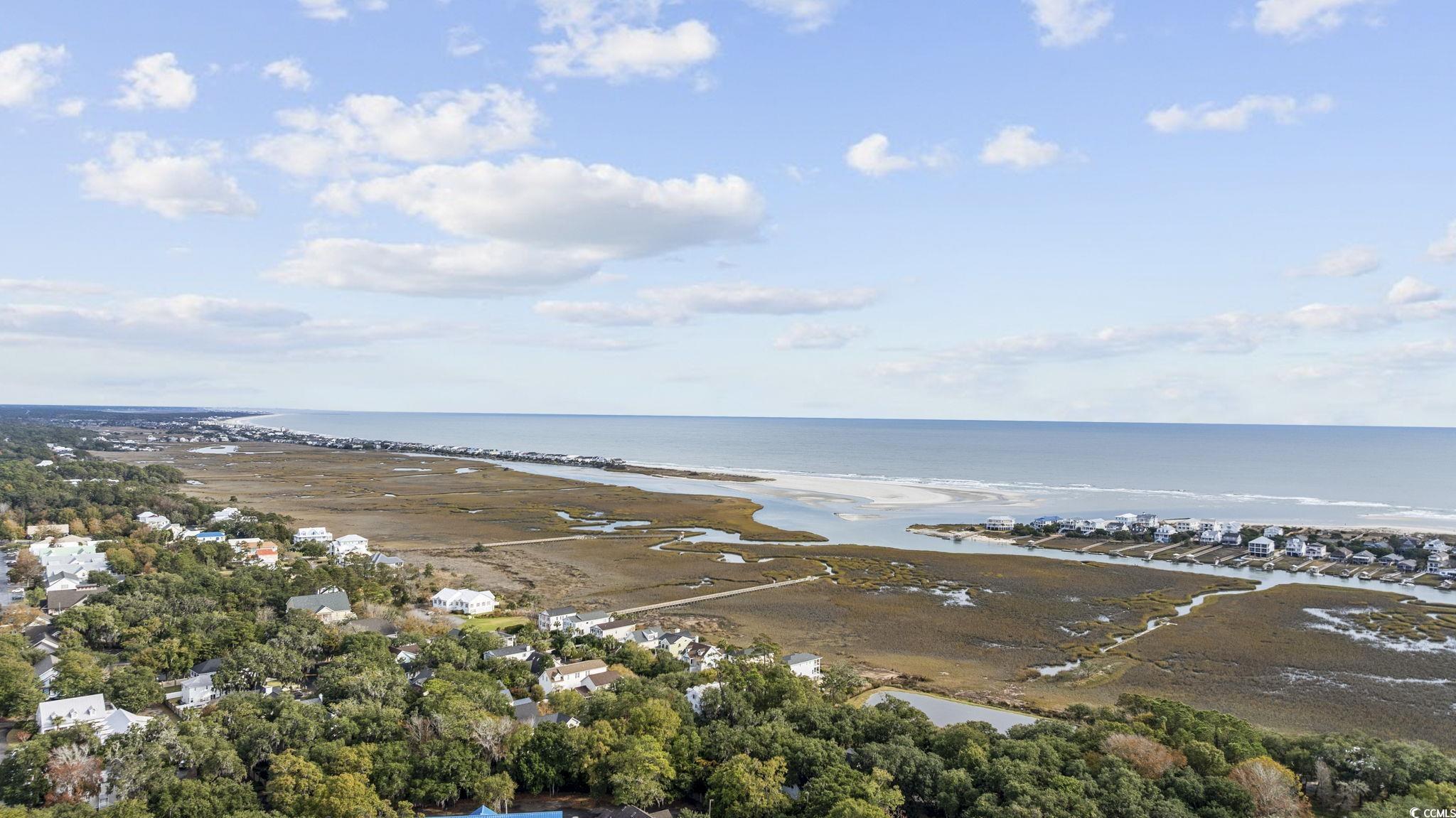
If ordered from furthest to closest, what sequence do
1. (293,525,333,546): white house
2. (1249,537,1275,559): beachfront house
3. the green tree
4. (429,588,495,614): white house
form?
(1249,537,1275,559): beachfront house < (293,525,333,546): white house < (429,588,495,614): white house < the green tree

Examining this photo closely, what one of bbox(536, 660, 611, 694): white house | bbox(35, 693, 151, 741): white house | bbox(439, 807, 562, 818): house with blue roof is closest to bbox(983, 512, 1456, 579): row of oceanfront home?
bbox(536, 660, 611, 694): white house

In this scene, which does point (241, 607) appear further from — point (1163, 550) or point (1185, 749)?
point (1163, 550)

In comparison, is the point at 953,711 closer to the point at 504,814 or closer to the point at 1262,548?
the point at 504,814

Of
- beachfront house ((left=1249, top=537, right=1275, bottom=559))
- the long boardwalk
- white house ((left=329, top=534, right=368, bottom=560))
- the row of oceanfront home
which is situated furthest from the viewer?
beachfront house ((left=1249, top=537, right=1275, bottom=559))

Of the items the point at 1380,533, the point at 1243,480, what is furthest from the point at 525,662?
the point at 1243,480

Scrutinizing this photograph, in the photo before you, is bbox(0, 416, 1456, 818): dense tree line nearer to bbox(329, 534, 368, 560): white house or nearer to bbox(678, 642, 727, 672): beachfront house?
bbox(678, 642, 727, 672): beachfront house

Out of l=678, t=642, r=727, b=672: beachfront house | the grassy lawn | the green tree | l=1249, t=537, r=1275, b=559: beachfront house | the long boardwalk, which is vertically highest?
l=1249, t=537, r=1275, b=559: beachfront house

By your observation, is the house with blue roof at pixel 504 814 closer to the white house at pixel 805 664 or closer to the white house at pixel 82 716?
the white house at pixel 82 716
